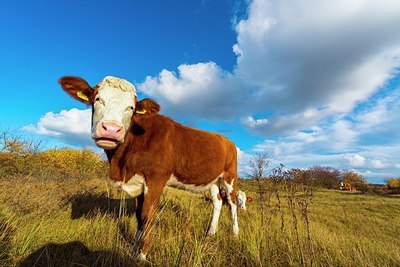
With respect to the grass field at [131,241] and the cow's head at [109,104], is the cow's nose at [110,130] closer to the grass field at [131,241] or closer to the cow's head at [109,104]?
the cow's head at [109,104]

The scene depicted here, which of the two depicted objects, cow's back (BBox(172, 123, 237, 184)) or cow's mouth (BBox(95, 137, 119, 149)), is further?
cow's back (BBox(172, 123, 237, 184))

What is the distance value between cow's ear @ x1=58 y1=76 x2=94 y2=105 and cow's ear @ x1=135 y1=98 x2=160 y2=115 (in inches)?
32.4

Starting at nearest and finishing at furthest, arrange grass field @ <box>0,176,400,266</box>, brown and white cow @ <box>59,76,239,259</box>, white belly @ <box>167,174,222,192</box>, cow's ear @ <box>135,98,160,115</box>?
grass field @ <box>0,176,400,266</box>, brown and white cow @ <box>59,76,239,259</box>, cow's ear @ <box>135,98,160,115</box>, white belly @ <box>167,174,222,192</box>

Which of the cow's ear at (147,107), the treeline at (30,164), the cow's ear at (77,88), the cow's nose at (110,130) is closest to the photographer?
the cow's nose at (110,130)

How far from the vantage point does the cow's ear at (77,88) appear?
4824mm

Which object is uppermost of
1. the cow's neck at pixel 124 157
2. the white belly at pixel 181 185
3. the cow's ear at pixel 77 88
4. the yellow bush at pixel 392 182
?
the yellow bush at pixel 392 182

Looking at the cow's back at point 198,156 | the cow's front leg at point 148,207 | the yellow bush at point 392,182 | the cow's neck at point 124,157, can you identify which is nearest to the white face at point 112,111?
the cow's neck at point 124,157

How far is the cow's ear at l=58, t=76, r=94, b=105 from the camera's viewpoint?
4824 millimetres

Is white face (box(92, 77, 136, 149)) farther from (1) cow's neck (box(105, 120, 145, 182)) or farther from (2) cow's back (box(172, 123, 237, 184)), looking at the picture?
(2) cow's back (box(172, 123, 237, 184))

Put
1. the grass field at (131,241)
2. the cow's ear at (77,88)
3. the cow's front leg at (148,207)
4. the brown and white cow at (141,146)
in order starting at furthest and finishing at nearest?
the cow's ear at (77,88), the cow's front leg at (148,207), the brown and white cow at (141,146), the grass field at (131,241)

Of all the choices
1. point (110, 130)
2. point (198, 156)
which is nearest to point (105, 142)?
point (110, 130)

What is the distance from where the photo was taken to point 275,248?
466 centimetres

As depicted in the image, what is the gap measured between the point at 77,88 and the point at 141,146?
1.48 metres

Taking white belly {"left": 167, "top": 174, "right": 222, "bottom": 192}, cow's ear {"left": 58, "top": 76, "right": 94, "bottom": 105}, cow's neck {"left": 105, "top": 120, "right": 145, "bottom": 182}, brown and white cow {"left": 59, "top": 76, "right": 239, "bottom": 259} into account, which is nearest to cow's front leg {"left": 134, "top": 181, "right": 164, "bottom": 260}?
brown and white cow {"left": 59, "top": 76, "right": 239, "bottom": 259}
